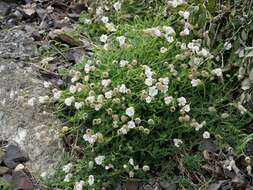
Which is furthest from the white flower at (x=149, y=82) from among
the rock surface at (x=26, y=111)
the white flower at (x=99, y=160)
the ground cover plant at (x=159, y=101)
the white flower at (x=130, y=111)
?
the rock surface at (x=26, y=111)

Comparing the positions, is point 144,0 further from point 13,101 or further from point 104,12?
point 13,101

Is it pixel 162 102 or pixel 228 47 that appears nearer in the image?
pixel 162 102

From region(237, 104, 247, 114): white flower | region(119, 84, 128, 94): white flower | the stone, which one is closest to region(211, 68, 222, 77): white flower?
region(237, 104, 247, 114): white flower

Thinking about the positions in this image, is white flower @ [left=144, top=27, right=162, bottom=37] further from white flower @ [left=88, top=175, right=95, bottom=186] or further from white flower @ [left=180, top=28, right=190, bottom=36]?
white flower @ [left=88, top=175, right=95, bottom=186]

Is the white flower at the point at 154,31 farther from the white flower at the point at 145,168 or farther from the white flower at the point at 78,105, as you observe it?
the white flower at the point at 145,168

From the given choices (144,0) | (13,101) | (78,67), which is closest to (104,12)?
(144,0)

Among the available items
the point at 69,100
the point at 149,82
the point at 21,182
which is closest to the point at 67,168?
the point at 21,182

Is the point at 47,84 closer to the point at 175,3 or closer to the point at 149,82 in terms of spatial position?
the point at 149,82
